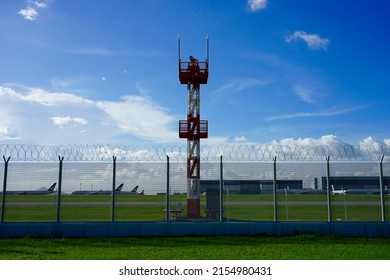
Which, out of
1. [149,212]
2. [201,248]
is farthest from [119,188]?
[149,212]

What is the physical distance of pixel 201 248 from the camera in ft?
35.3

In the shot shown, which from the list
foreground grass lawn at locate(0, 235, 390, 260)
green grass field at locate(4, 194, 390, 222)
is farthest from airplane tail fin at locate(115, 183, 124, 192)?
foreground grass lawn at locate(0, 235, 390, 260)

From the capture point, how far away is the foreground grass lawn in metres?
9.57

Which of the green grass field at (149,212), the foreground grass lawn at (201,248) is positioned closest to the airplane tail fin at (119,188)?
the green grass field at (149,212)

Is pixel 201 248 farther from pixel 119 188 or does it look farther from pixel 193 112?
pixel 193 112

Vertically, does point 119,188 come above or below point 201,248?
above

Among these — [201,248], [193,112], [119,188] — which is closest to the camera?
[201,248]

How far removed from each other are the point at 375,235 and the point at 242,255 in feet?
20.4

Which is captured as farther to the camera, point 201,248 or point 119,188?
point 119,188

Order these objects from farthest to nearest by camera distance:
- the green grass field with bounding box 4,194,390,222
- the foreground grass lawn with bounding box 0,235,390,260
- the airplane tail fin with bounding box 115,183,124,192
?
the green grass field with bounding box 4,194,390,222 < the airplane tail fin with bounding box 115,183,124,192 < the foreground grass lawn with bounding box 0,235,390,260

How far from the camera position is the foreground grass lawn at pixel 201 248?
31.4 feet

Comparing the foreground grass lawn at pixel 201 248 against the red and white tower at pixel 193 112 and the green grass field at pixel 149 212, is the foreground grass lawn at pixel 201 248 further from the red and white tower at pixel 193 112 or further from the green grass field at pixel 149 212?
the red and white tower at pixel 193 112

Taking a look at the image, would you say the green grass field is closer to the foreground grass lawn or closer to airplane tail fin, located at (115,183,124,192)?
airplane tail fin, located at (115,183,124,192)
